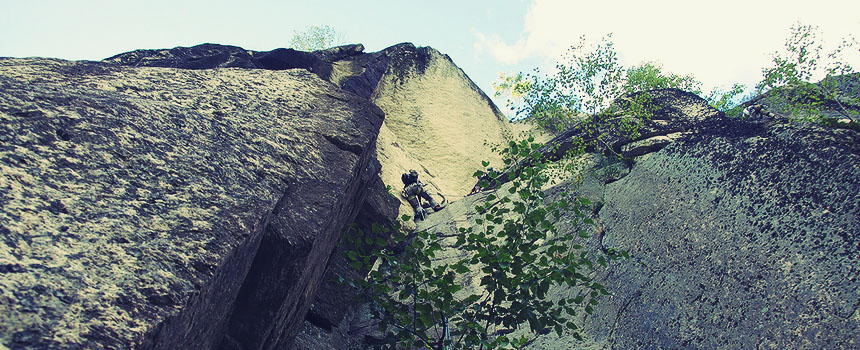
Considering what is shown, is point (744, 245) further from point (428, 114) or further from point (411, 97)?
point (411, 97)

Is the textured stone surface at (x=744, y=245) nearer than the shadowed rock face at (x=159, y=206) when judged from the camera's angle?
No

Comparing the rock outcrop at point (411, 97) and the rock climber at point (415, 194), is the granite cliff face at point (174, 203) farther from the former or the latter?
the rock outcrop at point (411, 97)

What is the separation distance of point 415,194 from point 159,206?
9149mm

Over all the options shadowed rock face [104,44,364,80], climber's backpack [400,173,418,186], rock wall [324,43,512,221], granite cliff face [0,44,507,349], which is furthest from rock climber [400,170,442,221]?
shadowed rock face [104,44,364,80]

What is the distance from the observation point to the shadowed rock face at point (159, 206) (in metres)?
3.24

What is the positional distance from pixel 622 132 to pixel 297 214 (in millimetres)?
7971

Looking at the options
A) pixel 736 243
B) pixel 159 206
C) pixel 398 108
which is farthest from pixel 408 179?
pixel 159 206

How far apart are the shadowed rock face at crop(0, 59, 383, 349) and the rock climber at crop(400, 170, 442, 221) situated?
5698 mm

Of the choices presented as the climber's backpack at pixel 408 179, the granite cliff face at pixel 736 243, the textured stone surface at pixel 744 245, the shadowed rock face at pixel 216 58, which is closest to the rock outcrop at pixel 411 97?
the shadowed rock face at pixel 216 58

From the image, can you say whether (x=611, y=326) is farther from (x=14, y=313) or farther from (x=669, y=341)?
(x=14, y=313)

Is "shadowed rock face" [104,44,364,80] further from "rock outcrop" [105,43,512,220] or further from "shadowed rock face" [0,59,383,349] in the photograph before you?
"shadowed rock face" [0,59,383,349]

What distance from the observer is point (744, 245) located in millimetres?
6285

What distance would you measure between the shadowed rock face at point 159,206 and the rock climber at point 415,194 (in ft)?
18.7

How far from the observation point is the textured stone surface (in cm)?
523
